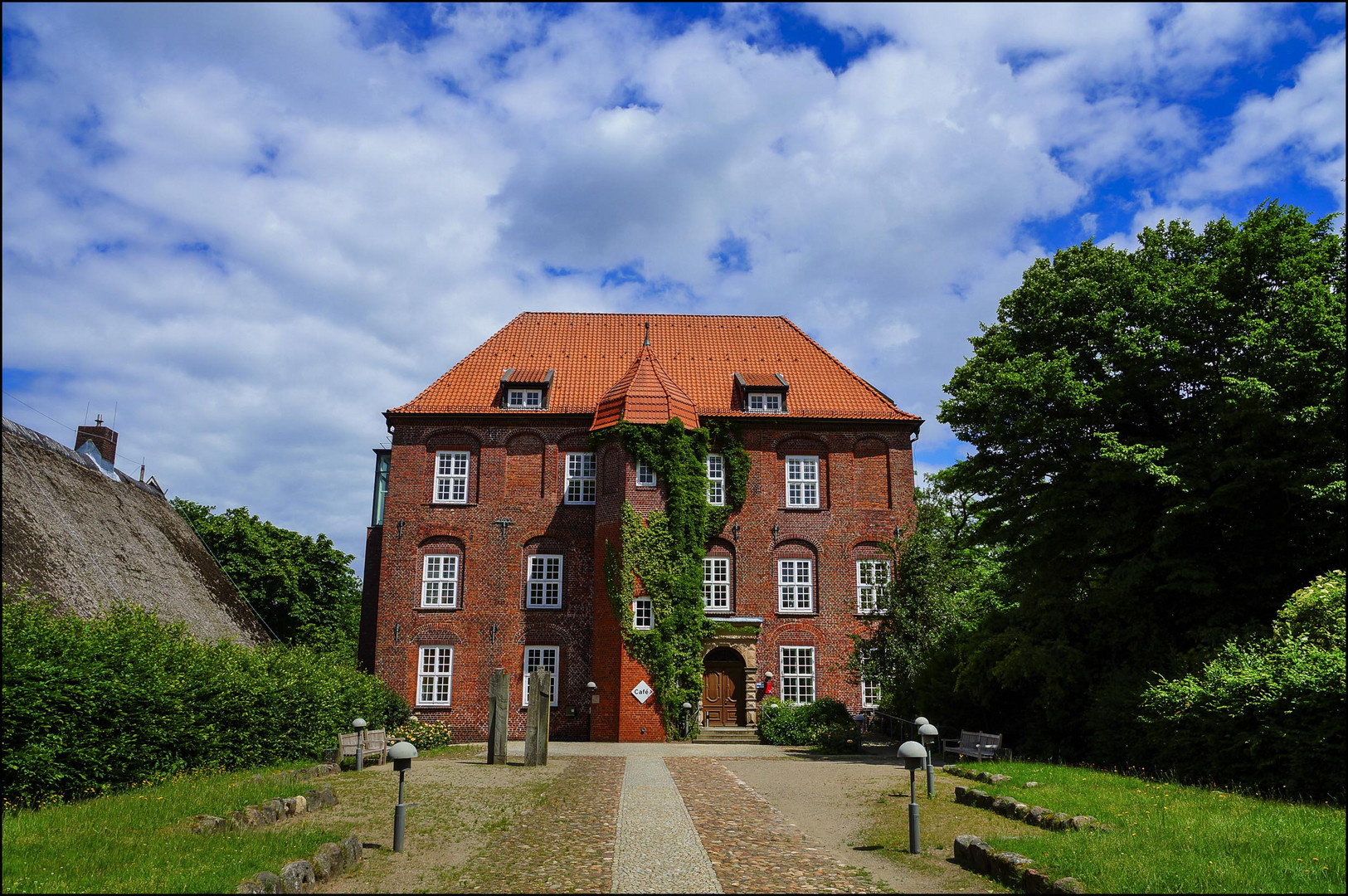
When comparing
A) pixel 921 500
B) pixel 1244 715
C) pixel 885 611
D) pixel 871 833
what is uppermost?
pixel 921 500

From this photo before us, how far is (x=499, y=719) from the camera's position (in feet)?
67.6

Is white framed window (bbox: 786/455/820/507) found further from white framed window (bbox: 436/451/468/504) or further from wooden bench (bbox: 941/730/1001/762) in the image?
wooden bench (bbox: 941/730/1001/762)

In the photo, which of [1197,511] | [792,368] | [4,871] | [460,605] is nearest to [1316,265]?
[1197,511]

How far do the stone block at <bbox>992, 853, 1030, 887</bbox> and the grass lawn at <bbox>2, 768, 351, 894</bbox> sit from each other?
23.2 feet

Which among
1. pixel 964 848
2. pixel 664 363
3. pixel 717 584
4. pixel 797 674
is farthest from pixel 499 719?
pixel 664 363

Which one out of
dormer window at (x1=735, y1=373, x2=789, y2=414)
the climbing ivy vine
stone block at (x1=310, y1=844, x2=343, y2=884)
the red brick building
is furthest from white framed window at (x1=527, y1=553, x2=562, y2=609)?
stone block at (x1=310, y1=844, x2=343, y2=884)

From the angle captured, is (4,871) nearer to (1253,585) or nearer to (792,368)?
(1253,585)

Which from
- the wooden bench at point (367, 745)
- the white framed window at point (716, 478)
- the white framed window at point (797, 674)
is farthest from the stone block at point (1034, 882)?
the white framed window at point (716, 478)

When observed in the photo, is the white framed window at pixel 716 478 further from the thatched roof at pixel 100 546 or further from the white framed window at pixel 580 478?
the thatched roof at pixel 100 546

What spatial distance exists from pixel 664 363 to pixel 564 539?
8524 mm

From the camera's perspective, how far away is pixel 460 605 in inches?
1241

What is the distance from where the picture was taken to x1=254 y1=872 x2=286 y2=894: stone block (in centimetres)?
771

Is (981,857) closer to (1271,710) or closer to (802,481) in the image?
(1271,710)

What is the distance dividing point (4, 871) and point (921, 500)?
29007 millimetres
